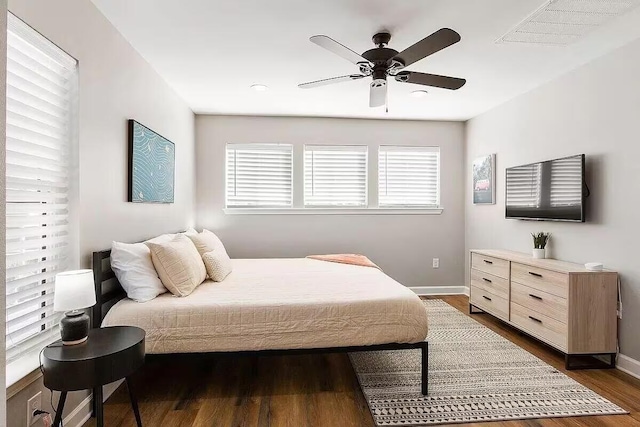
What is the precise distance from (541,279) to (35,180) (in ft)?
12.0

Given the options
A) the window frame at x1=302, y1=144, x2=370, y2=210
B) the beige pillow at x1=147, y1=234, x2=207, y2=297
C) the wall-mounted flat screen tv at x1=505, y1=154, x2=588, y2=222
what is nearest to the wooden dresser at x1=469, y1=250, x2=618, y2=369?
the wall-mounted flat screen tv at x1=505, y1=154, x2=588, y2=222

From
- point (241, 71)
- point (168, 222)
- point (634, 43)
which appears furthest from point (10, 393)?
point (634, 43)

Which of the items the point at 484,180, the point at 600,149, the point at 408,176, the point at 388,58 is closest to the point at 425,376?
the point at 388,58

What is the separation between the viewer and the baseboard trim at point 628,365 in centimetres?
264

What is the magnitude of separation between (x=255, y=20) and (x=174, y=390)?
2590 millimetres

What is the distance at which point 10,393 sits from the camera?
5.02 feet

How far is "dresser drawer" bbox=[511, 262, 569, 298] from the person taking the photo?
2.81 meters

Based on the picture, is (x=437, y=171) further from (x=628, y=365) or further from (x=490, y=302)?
(x=628, y=365)

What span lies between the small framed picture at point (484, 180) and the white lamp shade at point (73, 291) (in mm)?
4330

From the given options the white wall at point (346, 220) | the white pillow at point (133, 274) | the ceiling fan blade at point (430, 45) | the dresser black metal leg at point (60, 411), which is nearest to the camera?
the dresser black metal leg at point (60, 411)

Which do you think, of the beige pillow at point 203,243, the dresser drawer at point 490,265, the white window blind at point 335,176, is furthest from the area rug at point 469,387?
the white window blind at point 335,176

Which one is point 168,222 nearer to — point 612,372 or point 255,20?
point 255,20

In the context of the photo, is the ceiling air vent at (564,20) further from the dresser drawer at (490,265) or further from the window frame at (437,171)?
the window frame at (437,171)

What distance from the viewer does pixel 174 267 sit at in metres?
2.51
